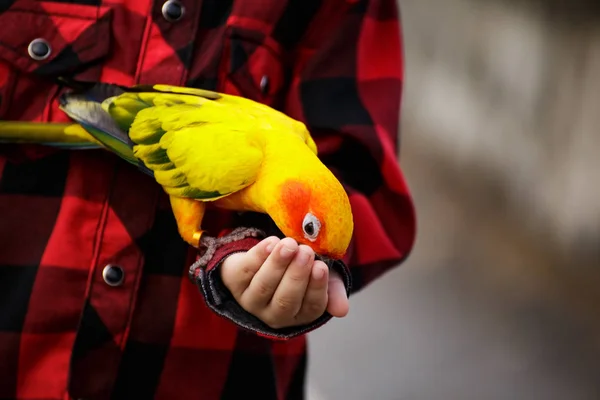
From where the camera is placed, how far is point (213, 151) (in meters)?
0.45

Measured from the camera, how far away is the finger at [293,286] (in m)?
0.42

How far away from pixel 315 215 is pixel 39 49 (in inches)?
11.6

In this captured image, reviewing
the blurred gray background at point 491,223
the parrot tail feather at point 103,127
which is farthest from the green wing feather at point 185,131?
the blurred gray background at point 491,223

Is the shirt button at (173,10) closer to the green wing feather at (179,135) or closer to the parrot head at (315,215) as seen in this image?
the green wing feather at (179,135)

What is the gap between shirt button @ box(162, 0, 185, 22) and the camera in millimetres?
586

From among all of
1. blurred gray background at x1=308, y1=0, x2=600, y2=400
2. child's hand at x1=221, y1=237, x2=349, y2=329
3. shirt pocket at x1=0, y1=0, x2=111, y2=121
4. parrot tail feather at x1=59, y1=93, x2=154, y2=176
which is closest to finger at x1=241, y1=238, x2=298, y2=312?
child's hand at x1=221, y1=237, x2=349, y2=329

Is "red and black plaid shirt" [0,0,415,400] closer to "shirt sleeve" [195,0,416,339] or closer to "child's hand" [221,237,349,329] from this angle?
"shirt sleeve" [195,0,416,339]

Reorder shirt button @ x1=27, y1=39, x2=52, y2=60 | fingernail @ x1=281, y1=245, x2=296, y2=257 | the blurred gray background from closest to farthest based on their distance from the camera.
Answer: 1. fingernail @ x1=281, y1=245, x2=296, y2=257
2. shirt button @ x1=27, y1=39, x2=52, y2=60
3. the blurred gray background

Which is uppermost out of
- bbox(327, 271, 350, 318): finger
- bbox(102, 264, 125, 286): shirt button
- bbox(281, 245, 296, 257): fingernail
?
bbox(281, 245, 296, 257): fingernail

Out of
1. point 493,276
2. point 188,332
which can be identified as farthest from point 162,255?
point 493,276

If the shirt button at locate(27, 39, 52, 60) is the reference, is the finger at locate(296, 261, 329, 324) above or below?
below

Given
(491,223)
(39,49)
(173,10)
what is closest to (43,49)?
(39,49)

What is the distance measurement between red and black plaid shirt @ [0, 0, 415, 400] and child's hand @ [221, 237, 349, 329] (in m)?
0.13

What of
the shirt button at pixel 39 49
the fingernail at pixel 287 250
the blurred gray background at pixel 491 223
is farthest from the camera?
the blurred gray background at pixel 491 223
